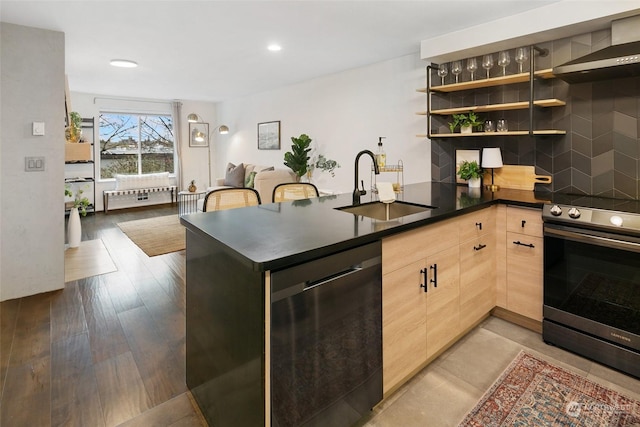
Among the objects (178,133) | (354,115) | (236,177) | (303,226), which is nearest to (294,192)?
(303,226)

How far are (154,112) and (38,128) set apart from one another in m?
5.22

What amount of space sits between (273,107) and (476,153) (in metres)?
4.15

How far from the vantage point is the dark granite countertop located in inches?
48.7

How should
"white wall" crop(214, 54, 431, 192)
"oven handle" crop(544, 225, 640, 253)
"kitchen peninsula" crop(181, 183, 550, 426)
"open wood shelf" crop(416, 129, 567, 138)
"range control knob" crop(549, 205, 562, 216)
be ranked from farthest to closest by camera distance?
"white wall" crop(214, 54, 431, 192) < "open wood shelf" crop(416, 129, 567, 138) < "range control knob" crop(549, 205, 562, 216) < "oven handle" crop(544, 225, 640, 253) < "kitchen peninsula" crop(181, 183, 550, 426)

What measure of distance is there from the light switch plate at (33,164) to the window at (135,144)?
15.7ft

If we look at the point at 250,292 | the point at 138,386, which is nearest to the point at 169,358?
the point at 138,386

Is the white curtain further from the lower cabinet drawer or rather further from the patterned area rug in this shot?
the patterned area rug

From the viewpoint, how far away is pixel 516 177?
305cm

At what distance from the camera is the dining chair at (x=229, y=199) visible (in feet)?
7.88

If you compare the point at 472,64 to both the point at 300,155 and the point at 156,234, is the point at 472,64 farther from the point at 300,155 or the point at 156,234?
the point at 156,234

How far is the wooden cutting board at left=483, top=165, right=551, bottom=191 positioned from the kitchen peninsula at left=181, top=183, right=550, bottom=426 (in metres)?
1.25

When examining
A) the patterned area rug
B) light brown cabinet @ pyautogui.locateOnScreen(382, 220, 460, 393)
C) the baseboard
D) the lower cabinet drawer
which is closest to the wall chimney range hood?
the lower cabinet drawer

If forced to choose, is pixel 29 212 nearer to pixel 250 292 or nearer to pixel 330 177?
pixel 250 292

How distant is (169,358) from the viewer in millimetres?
2148
